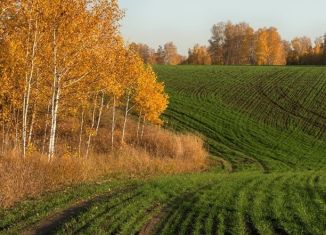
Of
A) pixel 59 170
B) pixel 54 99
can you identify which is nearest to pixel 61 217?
pixel 59 170

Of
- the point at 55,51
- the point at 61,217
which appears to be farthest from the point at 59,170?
the point at 55,51

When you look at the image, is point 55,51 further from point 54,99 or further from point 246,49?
point 246,49

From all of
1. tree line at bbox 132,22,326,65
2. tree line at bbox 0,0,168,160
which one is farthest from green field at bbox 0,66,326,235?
tree line at bbox 132,22,326,65

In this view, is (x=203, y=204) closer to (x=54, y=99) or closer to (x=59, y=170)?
(x=59, y=170)

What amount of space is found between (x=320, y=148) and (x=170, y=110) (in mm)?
21292

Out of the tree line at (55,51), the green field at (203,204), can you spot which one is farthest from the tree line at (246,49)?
the tree line at (55,51)

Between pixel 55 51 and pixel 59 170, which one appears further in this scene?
pixel 55 51

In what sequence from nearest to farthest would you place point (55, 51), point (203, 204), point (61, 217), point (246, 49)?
point (61, 217), point (203, 204), point (55, 51), point (246, 49)

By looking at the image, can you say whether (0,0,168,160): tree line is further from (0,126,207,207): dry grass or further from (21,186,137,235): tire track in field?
(21,186,137,235): tire track in field

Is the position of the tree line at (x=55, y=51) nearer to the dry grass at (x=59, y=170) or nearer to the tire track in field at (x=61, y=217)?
the dry grass at (x=59, y=170)

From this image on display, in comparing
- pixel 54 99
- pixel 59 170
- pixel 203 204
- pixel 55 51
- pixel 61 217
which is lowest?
pixel 61 217

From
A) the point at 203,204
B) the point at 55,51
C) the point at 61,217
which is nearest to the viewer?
the point at 61,217

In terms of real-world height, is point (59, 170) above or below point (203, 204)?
below

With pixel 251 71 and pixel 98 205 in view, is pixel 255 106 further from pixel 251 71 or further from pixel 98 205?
pixel 98 205
